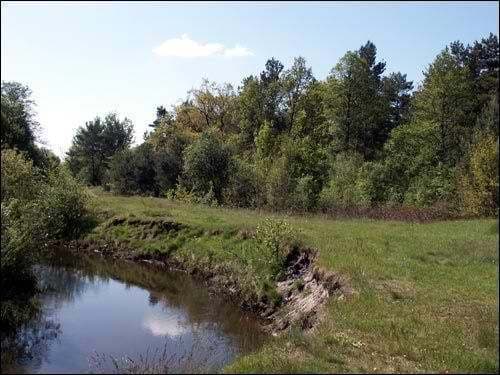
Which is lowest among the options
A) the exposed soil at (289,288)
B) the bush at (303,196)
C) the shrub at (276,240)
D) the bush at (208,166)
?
the exposed soil at (289,288)

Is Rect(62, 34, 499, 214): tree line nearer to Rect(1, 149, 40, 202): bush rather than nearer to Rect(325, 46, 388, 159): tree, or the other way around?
Rect(325, 46, 388, 159): tree

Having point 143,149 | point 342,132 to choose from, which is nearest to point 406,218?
point 342,132

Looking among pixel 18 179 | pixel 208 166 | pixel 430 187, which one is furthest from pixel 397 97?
pixel 18 179

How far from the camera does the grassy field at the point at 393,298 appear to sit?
475 inches

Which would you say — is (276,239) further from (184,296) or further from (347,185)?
(347,185)

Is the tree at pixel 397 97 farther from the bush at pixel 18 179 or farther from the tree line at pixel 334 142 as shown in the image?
the bush at pixel 18 179

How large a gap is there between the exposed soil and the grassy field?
59cm

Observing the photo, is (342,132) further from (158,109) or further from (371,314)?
(371,314)

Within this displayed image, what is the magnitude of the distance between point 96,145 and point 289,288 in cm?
7095

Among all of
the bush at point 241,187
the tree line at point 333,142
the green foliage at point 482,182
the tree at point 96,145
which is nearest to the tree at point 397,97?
the tree line at point 333,142

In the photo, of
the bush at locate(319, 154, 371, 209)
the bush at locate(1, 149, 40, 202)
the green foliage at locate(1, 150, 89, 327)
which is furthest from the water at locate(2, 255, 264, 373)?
the bush at locate(319, 154, 371, 209)

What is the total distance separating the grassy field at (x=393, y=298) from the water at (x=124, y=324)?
2.34 m

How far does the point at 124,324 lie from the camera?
20.1m

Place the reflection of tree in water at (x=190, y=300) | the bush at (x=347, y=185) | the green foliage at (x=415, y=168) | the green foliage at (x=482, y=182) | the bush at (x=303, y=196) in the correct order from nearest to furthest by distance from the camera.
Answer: the reflection of tree in water at (x=190, y=300)
the green foliage at (x=482, y=182)
the bush at (x=303, y=196)
the bush at (x=347, y=185)
the green foliage at (x=415, y=168)
